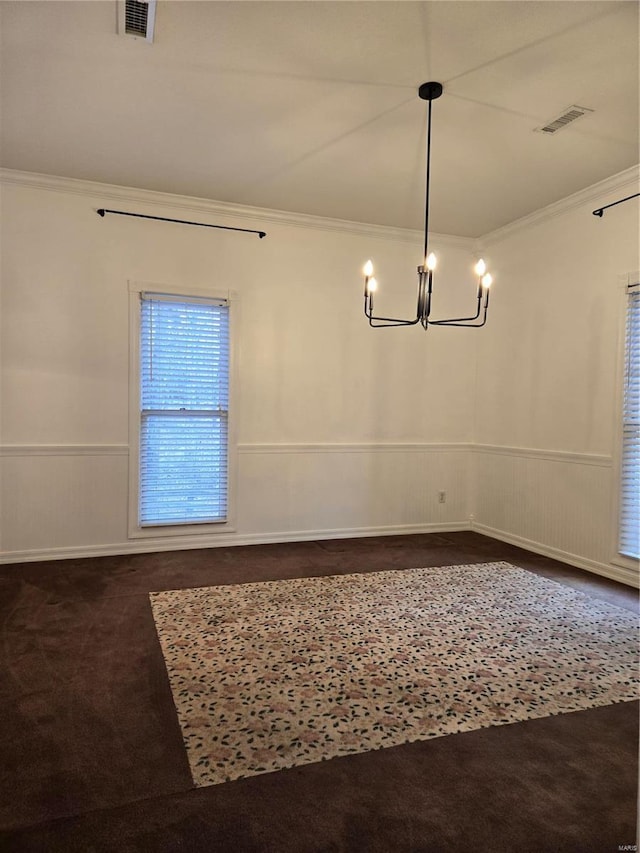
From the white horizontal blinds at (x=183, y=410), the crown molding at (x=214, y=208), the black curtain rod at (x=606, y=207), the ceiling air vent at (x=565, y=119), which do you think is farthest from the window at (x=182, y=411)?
the black curtain rod at (x=606, y=207)

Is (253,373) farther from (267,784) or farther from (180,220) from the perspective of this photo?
(267,784)

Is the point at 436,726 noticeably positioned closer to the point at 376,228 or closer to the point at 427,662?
the point at 427,662

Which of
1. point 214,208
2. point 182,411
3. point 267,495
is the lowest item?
point 267,495

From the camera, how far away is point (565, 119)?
10.6ft

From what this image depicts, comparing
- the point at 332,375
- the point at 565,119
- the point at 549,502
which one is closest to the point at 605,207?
the point at 565,119

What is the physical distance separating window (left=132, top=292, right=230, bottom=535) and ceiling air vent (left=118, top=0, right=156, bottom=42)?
218cm

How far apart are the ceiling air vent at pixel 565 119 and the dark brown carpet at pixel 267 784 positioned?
3132 millimetres

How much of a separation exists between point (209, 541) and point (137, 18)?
146 inches

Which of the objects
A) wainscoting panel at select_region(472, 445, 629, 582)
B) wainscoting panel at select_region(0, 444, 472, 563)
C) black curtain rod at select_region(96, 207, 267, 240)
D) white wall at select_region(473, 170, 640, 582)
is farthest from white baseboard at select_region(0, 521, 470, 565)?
black curtain rod at select_region(96, 207, 267, 240)

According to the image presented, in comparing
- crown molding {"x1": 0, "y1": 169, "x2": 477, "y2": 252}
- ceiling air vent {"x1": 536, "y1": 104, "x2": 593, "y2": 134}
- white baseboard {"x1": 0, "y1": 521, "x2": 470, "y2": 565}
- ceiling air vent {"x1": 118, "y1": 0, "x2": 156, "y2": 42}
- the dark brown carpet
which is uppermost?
ceiling air vent {"x1": 536, "y1": 104, "x2": 593, "y2": 134}

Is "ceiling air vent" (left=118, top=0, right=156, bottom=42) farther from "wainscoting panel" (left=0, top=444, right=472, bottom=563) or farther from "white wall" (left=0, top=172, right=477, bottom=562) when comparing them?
"wainscoting panel" (left=0, top=444, right=472, bottom=563)

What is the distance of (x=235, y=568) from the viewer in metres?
4.19

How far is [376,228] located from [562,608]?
3.67 meters

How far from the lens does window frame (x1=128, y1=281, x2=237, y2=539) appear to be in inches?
177
